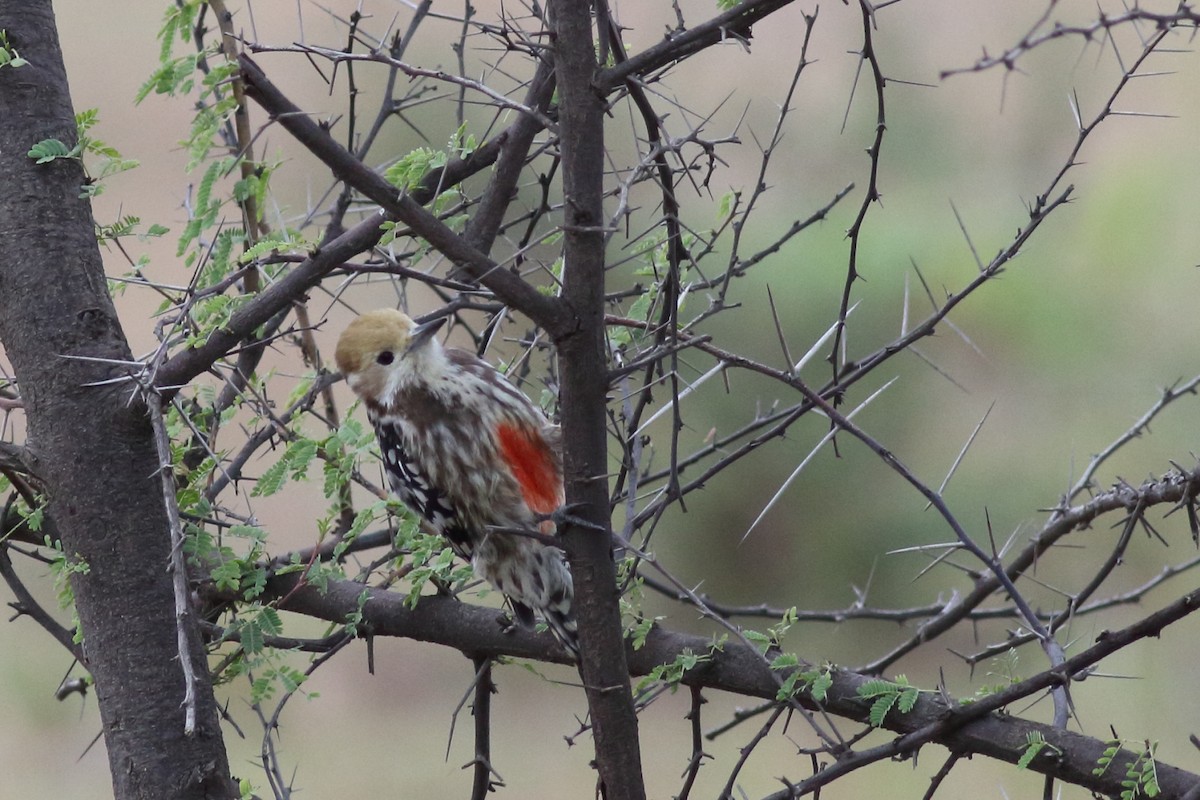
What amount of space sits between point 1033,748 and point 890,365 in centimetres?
386

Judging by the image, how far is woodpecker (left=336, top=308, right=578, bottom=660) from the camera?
213 centimetres

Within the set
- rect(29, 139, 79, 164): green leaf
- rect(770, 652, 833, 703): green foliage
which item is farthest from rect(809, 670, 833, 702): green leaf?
rect(29, 139, 79, 164): green leaf

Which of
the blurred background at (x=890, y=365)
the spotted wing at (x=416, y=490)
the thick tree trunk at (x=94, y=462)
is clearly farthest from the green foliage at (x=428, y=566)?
the blurred background at (x=890, y=365)

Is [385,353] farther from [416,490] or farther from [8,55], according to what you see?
[8,55]

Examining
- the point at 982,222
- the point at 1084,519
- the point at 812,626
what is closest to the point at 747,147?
the point at 982,222

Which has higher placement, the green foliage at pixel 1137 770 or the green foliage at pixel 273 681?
the green foliage at pixel 273 681

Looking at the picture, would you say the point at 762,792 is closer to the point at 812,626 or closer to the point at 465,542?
the point at 812,626

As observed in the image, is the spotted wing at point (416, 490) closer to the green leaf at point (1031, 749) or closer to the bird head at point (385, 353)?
the bird head at point (385, 353)

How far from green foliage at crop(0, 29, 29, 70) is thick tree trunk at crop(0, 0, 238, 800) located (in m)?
0.01

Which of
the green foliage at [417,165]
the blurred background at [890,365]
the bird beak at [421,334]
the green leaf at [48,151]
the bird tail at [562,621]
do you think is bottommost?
the bird tail at [562,621]

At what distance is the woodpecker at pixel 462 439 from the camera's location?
213 cm

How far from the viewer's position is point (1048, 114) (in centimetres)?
506

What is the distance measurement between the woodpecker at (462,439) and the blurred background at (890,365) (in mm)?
2282

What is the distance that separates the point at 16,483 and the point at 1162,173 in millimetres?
5047
